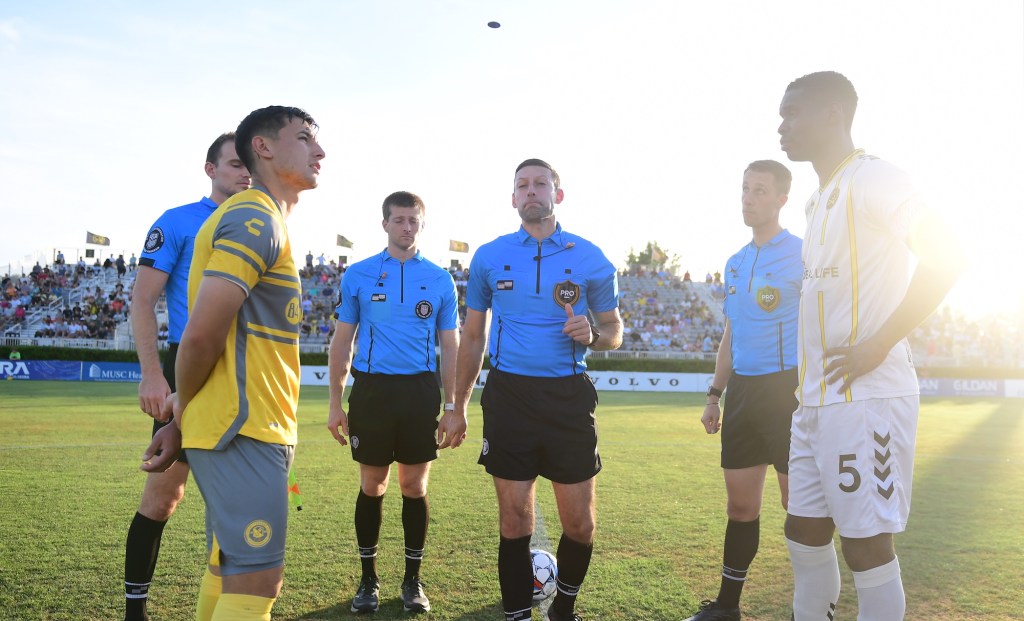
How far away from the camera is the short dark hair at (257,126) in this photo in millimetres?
2730

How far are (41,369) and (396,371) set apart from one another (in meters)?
27.4

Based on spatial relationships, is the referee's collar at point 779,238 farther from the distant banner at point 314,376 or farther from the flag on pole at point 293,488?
the distant banner at point 314,376

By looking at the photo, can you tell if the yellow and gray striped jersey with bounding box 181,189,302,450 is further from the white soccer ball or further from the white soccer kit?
the white soccer ball

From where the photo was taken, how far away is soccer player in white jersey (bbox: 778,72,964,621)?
2.63 meters

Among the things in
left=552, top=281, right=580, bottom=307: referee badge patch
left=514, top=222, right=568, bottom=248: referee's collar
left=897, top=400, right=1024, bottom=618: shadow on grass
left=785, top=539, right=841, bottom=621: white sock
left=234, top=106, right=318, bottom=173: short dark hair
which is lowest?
left=897, top=400, right=1024, bottom=618: shadow on grass

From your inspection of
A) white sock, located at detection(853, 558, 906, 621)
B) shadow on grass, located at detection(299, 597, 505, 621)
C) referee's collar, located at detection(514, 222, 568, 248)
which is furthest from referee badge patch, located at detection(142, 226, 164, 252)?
white sock, located at detection(853, 558, 906, 621)

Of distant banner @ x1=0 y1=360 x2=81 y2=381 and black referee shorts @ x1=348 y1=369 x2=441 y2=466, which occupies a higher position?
black referee shorts @ x1=348 y1=369 x2=441 y2=466

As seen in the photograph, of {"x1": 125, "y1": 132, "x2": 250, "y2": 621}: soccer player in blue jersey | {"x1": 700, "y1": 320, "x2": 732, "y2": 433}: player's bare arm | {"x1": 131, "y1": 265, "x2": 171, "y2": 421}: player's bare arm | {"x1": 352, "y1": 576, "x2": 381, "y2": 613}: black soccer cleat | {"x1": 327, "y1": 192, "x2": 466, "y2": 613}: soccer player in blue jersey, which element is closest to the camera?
{"x1": 131, "y1": 265, "x2": 171, "y2": 421}: player's bare arm

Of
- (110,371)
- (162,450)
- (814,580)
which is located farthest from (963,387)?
(110,371)

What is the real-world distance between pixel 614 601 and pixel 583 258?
2198 mm

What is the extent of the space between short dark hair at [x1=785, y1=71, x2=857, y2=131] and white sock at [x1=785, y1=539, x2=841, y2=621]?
74.5 inches

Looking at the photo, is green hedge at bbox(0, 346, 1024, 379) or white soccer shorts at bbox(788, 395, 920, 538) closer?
white soccer shorts at bbox(788, 395, 920, 538)

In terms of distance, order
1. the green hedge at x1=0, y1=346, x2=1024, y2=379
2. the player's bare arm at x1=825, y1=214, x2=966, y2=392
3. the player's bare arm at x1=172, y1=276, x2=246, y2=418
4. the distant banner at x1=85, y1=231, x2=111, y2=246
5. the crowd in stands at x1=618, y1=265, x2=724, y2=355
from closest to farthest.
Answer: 1. the player's bare arm at x1=172, y1=276, x2=246, y2=418
2. the player's bare arm at x1=825, y1=214, x2=966, y2=392
3. the green hedge at x1=0, y1=346, x2=1024, y2=379
4. the crowd in stands at x1=618, y1=265, x2=724, y2=355
5. the distant banner at x1=85, y1=231, x2=111, y2=246

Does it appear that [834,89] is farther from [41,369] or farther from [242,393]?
[41,369]
